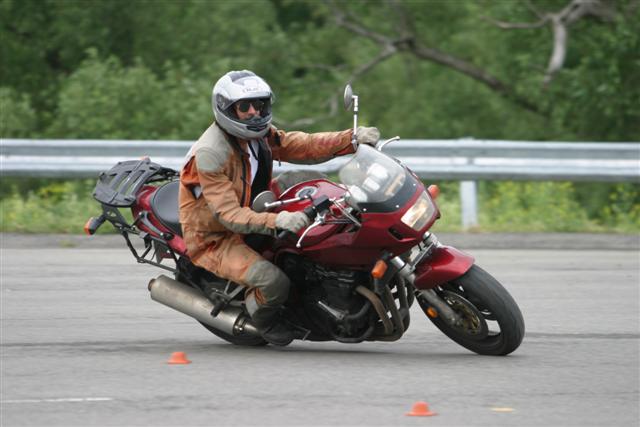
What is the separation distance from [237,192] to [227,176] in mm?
120

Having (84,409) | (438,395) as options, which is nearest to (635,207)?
(438,395)

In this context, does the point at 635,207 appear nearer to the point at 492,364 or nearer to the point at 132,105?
the point at 492,364

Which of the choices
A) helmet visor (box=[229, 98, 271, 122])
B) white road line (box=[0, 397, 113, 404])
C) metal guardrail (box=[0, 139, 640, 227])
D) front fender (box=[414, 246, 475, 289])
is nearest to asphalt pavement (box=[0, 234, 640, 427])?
white road line (box=[0, 397, 113, 404])

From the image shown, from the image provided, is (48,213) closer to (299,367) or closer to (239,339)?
(239,339)

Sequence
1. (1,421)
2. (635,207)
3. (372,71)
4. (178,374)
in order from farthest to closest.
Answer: (372,71), (635,207), (178,374), (1,421)

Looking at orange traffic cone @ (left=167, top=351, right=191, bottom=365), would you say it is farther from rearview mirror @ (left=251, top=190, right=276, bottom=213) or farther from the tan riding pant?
rearview mirror @ (left=251, top=190, right=276, bottom=213)

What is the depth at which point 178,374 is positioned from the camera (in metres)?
6.82

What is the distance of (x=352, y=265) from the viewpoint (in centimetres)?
696

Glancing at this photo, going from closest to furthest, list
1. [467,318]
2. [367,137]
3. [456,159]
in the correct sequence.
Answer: [467,318] < [367,137] < [456,159]

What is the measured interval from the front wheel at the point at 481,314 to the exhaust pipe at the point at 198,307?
3.76 ft

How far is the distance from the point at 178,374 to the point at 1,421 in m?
1.19

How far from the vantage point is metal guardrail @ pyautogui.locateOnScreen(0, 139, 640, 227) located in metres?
12.3

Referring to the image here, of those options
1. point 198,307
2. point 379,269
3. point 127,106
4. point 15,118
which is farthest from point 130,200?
point 15,118

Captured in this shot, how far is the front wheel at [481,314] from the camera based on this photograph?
671 cm
